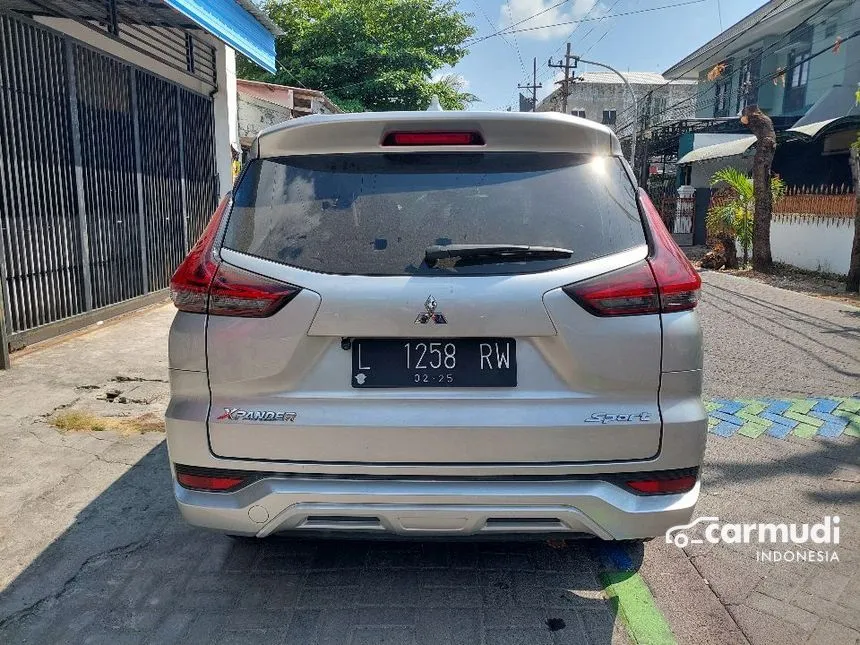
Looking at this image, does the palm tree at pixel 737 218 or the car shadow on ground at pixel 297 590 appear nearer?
the car shadow on ground at pixel 297 590

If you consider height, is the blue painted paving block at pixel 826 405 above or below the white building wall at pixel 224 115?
below

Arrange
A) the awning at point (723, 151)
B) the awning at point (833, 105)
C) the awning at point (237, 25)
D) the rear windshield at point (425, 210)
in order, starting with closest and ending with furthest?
the rear windshield at point (425, 210), the awning at point (237, 25), the awning at point (723, 151), the awning at point (833, 105)

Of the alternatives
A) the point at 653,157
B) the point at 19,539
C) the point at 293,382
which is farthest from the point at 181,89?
the point at 653,157

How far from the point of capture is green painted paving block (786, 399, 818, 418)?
4996mm

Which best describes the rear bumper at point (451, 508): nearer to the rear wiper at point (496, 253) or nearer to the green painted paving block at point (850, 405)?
the rear wiper at point (496, 253)

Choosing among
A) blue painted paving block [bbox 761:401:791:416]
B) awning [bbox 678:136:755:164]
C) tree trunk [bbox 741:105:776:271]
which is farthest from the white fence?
blue painted paving block [bbox 761:401:791:416]

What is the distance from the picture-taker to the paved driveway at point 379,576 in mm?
2434

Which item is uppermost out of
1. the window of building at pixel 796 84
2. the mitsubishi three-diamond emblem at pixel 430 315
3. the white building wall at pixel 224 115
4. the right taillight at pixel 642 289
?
the window of building at pixel 796 84

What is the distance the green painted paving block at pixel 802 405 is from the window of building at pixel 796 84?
79.4 feet

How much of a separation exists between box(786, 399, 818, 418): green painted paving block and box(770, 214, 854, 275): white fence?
29.9 feet

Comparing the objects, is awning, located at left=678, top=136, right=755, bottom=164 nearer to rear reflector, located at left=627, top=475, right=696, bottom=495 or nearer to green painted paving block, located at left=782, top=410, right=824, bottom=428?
green painted paving block, located at left=782, top=410, right=824, bottom=428

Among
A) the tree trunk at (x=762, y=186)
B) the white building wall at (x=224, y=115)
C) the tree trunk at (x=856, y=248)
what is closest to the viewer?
the tree trunk at (x=856, y=248)

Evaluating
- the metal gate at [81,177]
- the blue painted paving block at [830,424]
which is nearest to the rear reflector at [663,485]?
the blue painted paving block at [830,424]

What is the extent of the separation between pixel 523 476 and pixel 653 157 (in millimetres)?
32568
